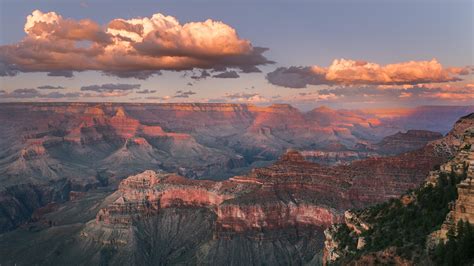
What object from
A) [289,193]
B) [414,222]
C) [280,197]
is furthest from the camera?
[289,193]

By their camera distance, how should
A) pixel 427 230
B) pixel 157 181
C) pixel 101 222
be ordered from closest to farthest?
pixel 427 230
pixel 101 222
pixel 157 181

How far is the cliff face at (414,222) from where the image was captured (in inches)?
1462

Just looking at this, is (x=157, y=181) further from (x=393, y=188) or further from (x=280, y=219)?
(x=393, y=188)

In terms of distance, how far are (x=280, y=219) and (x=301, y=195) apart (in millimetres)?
8674

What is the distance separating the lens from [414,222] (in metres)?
48.1

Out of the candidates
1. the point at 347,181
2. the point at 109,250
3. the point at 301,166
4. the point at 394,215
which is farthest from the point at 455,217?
the point at 109,250

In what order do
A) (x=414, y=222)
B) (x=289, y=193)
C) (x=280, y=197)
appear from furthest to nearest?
(x=289, y=193), (x=280, y=197), (x=414, y=222)

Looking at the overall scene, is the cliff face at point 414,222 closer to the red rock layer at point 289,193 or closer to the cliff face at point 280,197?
the cliff face at point 280,197

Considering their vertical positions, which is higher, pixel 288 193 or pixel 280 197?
pixel 288 193

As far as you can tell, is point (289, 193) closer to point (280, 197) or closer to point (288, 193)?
point (288, 193)

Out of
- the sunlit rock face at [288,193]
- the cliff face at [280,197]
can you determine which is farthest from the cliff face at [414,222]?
the sunlit rock face at [288,193]

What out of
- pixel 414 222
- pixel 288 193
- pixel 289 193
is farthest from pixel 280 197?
pixel 414 222

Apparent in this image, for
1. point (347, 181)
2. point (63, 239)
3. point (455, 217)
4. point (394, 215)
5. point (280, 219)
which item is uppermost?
point (455, 217)

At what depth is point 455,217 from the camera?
36406 millimetres
